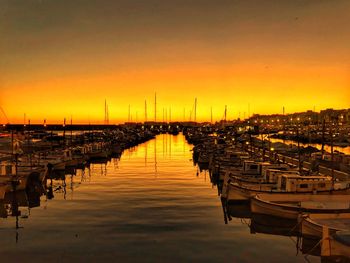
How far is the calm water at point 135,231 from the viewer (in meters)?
22.1

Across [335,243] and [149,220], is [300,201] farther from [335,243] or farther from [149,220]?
[149,220]

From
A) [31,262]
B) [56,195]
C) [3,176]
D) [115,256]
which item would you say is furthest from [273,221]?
[3,176]

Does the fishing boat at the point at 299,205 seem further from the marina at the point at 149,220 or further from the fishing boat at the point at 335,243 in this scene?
the fishing boat at the point at 335,243

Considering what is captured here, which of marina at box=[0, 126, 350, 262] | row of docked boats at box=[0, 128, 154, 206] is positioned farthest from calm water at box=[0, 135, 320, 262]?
row of docked boats at box=[0, 128, 154, 206]

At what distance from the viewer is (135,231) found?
26703 mm

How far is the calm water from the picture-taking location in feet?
72.4

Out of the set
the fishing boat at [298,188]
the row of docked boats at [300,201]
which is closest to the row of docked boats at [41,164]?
the row of docked boats at [300,201]

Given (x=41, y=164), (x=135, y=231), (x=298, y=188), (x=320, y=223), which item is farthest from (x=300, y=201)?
(x=41, y=164)

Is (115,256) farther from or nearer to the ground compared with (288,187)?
nearer to the ground

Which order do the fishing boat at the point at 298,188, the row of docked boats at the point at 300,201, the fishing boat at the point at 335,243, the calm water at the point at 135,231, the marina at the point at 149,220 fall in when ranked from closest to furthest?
1. the fishing boat at the point at 335,243
2. the row of docked boats at the point at 300,201
3. the calm water at the point at 135,231
4. the marina at the point at 149,220
5. the fishing boat at the point at 298,188

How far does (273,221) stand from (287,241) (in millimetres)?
3539

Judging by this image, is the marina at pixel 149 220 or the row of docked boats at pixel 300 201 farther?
the marina at pixel 149 220

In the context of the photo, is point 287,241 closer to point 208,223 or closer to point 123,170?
point 208,223

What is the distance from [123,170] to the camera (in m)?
61.7
